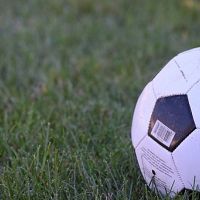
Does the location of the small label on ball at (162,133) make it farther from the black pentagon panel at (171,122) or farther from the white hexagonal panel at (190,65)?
the white hexagonal panel at (190,65)

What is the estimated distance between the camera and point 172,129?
1.76 metres

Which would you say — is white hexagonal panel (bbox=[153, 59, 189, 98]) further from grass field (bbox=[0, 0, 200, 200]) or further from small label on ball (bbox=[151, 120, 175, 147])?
grass field (bbox=[0, 0, 200, 200])

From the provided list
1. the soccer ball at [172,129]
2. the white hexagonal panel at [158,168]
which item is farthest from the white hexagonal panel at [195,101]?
the white hexagonal panel at [158,168]

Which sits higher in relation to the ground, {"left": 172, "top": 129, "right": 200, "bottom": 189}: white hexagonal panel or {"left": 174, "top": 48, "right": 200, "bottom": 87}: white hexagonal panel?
{"left": 174, "top": 48, "right": 200, "bottom": 87}: white hexagonal panel

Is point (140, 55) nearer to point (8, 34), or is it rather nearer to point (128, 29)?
point (128, 29)

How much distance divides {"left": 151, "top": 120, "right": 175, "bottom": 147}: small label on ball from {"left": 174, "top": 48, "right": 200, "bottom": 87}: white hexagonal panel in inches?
6.8

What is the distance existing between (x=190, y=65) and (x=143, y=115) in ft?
0.79

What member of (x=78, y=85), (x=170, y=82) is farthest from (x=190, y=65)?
(x=78, y=85)

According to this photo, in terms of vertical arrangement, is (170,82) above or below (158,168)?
above

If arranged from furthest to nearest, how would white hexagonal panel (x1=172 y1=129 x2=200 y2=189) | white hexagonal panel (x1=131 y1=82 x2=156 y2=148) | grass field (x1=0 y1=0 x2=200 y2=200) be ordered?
grass field (x1=0 y1=0 x2=200 y2=200) → white hexagonal panel (x1=131 y1=82 x2=156 y2=148) → white hexagonal panel (x1=172 y1=129 x2=200 y2=189)

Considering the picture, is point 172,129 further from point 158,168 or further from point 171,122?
point 158,168

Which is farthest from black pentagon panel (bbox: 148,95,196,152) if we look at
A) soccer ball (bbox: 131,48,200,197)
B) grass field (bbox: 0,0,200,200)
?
grass field (bbox: 0,0,200,200)

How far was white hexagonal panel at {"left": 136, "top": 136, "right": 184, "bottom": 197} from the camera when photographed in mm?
1771

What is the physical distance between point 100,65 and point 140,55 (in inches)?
12.0
